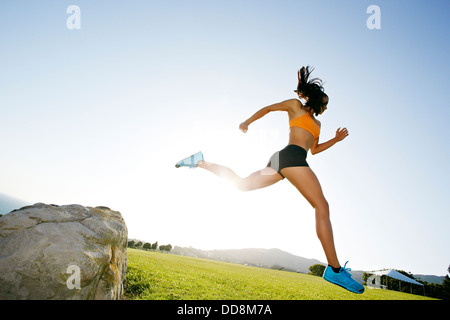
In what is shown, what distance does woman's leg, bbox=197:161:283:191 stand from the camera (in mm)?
3326

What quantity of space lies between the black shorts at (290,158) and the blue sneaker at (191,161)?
1.40m

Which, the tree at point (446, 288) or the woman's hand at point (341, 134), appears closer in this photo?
the woman's hand at point (341, 134)

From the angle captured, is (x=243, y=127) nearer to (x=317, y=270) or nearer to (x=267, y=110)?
(x=267, y=110)

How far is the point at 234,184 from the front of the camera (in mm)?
3502

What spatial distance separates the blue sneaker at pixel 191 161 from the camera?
390 cm

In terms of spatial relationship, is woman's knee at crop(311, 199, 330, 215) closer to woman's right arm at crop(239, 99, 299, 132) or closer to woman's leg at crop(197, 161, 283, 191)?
woman's leg at crop(197, 161, 283, 191)

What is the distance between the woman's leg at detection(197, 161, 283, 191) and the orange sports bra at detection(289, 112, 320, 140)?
81 cm

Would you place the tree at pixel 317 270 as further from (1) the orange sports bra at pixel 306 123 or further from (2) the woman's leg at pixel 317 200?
(1) the orange sports bra at pixel 306 123

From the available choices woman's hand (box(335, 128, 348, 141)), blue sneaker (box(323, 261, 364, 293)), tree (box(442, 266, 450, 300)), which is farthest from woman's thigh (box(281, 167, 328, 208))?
tree (box(442, 266, 450, 300))

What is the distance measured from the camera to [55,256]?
231 cm

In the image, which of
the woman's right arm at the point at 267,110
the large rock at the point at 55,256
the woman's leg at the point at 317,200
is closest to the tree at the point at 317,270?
the woman's leg at the point at 317,200
